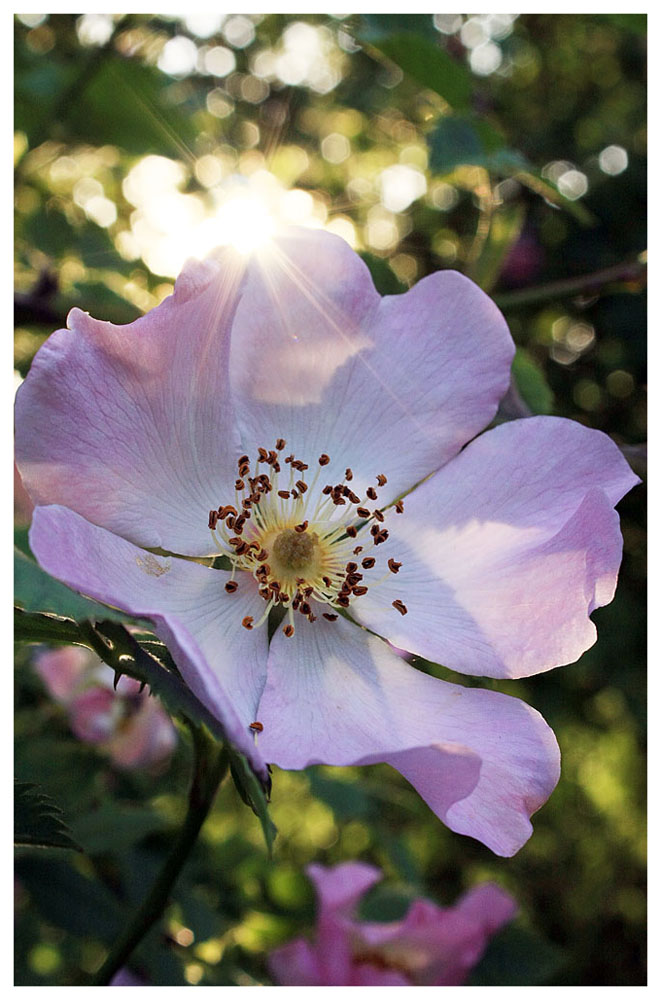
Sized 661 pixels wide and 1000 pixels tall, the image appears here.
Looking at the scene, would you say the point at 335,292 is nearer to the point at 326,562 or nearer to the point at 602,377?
the point at 326,562

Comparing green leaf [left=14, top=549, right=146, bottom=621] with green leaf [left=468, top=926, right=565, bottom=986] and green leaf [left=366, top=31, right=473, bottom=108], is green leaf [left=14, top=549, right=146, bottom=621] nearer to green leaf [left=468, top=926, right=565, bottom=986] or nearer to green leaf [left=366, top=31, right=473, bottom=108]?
green leaf [left=366, top=31, right=473, bottom=108]

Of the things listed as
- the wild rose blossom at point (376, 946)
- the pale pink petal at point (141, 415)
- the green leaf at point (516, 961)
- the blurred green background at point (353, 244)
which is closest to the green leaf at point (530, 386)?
the blurred green background at point (353, 244)

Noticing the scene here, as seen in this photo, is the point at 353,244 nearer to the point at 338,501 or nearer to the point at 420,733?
the point at 338,501

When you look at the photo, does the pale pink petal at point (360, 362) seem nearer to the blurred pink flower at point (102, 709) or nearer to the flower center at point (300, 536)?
the flower center at point (300, 536)

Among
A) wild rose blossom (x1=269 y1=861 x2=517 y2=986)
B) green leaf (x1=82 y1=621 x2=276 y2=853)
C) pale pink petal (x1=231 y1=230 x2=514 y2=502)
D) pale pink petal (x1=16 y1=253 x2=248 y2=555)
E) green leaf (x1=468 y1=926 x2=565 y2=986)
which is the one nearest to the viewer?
green leaf (x1=82 y1=621 x2=276 y2=853)

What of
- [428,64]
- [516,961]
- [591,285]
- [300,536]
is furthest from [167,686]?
[516,961]

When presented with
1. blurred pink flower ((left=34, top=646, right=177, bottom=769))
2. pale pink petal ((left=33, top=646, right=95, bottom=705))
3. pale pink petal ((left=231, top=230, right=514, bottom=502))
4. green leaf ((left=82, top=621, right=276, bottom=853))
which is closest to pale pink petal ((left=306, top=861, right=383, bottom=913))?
blurred pink flower ((left=34, top=646, right=177, bottom=769))

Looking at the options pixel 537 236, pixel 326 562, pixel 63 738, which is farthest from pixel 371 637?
pixel 537 236
